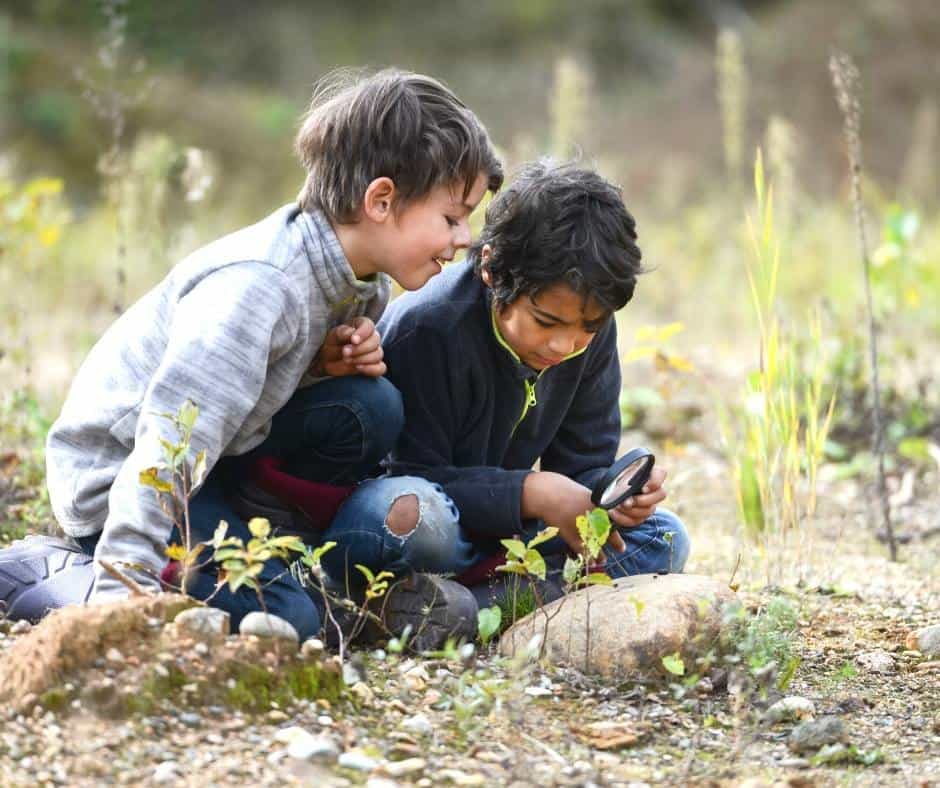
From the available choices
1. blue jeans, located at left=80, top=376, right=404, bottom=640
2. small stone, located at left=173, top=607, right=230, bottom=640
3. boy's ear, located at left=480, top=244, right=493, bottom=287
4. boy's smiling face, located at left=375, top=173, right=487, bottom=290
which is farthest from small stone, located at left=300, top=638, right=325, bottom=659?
boy's ear, located at left=480, top=244, right=493, bottom=287

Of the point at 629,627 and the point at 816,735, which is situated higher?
the point at 629,627

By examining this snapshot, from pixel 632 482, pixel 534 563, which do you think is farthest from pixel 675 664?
pixel 632 482

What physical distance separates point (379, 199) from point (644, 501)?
76 cm

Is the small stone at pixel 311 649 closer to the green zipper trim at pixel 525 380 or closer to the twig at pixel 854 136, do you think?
the green zipper trim at pixel 525 380

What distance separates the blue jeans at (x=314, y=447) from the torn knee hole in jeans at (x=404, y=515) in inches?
5.5

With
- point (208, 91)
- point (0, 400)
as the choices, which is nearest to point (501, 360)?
point (0, 400)

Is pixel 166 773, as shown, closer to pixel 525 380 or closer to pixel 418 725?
pixel 418 725

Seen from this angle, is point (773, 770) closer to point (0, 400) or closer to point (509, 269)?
point (509, 269)

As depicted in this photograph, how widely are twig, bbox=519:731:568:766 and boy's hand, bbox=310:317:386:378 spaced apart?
804 mm

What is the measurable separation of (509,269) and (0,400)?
184 cm

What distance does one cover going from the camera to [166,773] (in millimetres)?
1716

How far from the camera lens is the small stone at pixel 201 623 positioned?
1.96 meters

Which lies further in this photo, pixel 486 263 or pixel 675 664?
pixel 486 263

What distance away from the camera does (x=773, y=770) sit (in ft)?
6.40
